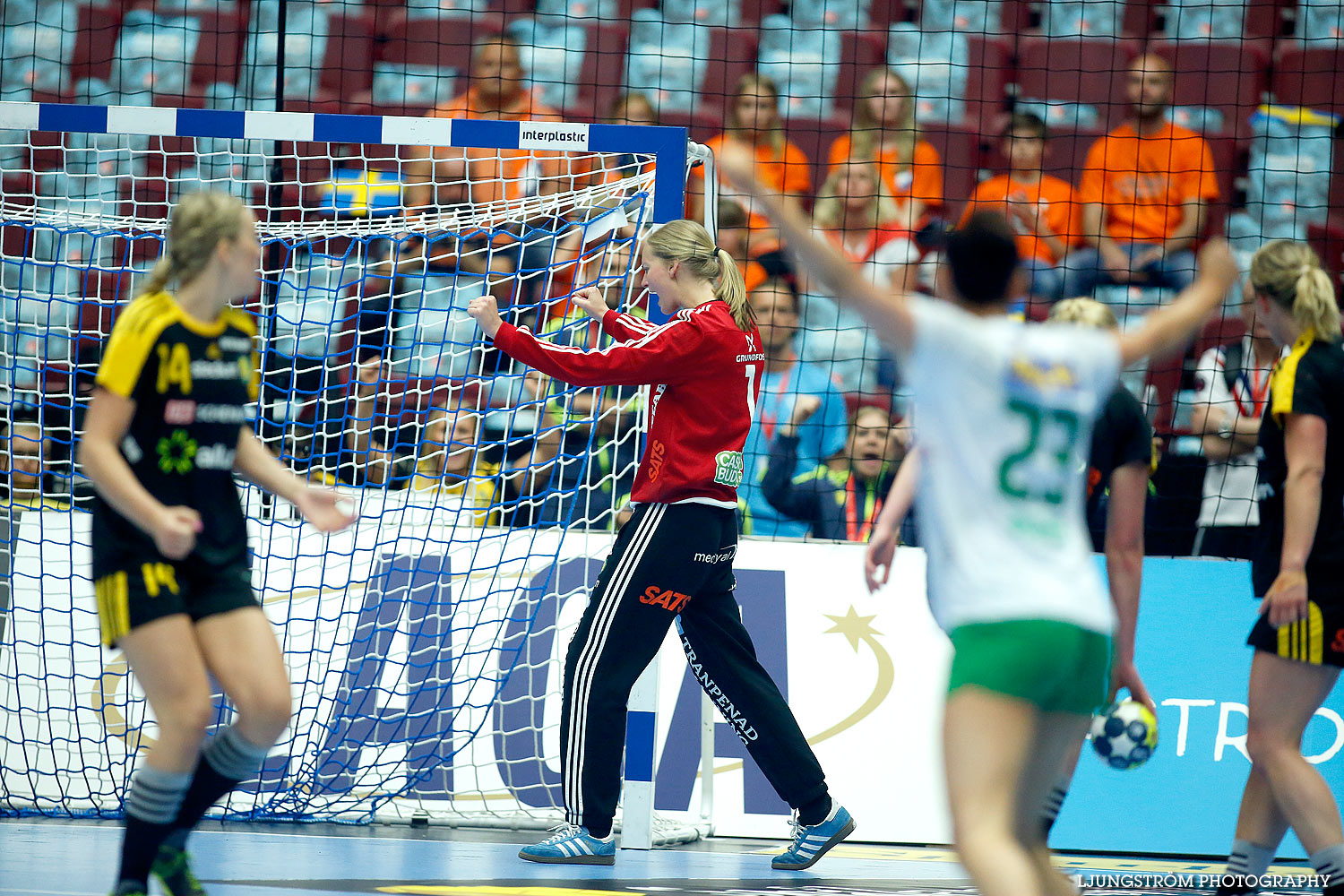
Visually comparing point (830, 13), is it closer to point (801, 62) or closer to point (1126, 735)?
point (801, 62)

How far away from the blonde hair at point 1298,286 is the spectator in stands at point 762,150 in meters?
4.69

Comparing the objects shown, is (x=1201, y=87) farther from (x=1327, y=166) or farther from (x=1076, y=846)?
(x=1076, y=846)

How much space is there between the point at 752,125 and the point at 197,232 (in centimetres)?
573

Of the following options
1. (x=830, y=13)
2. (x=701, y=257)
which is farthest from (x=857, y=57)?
(x=701, y=257)

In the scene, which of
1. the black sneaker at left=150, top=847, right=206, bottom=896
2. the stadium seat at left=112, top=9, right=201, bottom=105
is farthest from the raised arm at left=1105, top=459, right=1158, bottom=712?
the stadium seat at left=112, top=9, right=201, bottom=105

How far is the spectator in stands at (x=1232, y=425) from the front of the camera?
6676 millimetres

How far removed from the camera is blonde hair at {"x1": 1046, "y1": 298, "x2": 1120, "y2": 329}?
3164mm

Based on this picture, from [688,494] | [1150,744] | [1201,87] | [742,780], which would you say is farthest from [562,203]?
[1201,87]

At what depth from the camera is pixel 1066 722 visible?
2301mm

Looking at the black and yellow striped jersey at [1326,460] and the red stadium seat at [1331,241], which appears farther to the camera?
the red stadium seat at [1331,241]

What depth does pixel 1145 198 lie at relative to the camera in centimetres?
830

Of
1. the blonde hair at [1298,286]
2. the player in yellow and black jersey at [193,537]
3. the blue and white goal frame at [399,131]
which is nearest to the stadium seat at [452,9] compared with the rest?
the blue and white goal frame at [399,131]

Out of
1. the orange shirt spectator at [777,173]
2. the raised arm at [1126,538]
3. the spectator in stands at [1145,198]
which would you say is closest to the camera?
the raised arm at [1126,538]

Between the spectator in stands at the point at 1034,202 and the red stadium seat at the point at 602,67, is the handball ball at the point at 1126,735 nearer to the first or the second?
the spectator in stands at the point at 1034,202
